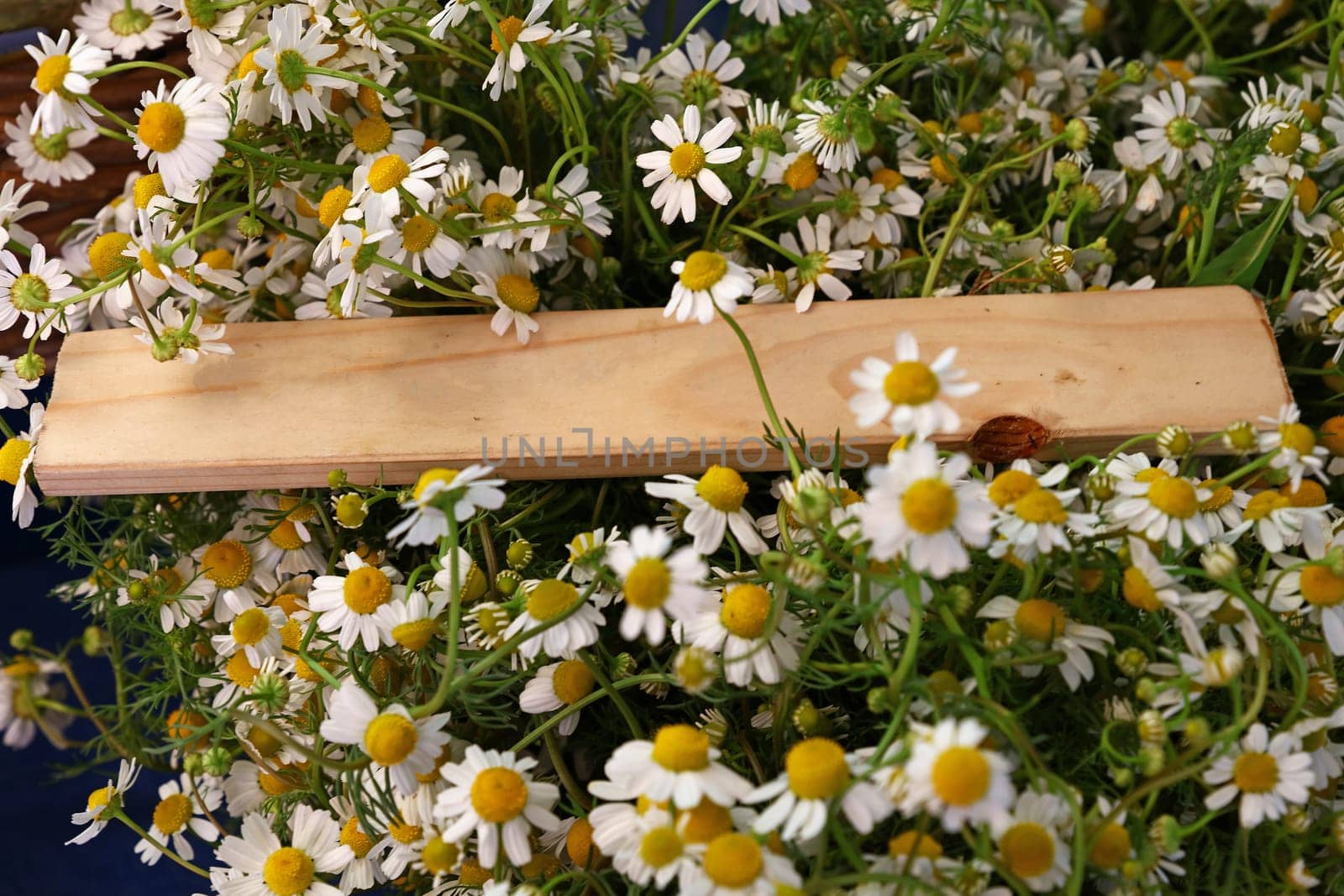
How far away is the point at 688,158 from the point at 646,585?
0.33m

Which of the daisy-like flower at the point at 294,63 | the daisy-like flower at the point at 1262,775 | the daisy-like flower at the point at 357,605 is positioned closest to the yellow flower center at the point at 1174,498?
the daisy-like flower at the point at 1262,775

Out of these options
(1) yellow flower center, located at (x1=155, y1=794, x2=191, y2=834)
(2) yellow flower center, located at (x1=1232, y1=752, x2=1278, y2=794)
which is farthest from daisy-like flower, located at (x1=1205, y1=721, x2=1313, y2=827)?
(1) yellow flower center, located at (x1=155, y1=794, x2=191, y2=834)

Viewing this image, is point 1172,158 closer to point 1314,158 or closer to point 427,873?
point 1314,158

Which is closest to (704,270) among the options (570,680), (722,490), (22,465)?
(722,490)

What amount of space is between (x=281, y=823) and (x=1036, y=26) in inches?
35.2

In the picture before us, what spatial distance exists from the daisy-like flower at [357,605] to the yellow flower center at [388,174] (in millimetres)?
218

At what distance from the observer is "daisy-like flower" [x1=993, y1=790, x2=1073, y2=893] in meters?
0.47

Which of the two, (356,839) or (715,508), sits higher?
(715,508)

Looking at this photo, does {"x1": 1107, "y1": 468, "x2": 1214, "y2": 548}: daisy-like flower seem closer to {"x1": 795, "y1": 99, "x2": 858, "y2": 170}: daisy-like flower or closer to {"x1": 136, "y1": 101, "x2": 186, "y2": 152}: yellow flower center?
{"x1": 795, "y1": 99, "x2": 858, "y2": 170}: daisy-like flower

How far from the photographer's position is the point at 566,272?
2.57 ft

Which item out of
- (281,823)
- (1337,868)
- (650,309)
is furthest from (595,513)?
(1337,868)

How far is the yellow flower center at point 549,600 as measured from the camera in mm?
563

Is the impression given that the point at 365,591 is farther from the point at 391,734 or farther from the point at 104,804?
the point at 104,804

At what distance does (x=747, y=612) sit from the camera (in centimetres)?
54
